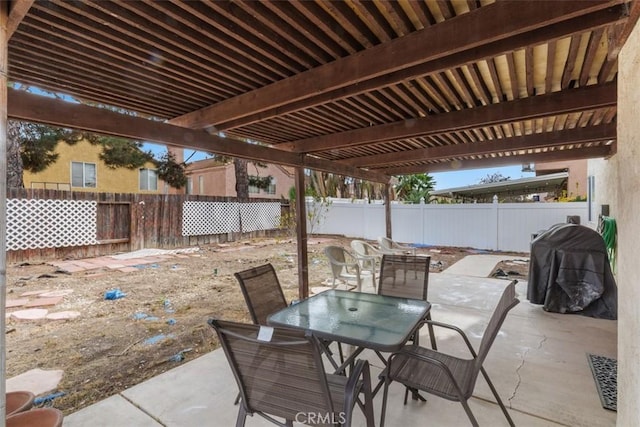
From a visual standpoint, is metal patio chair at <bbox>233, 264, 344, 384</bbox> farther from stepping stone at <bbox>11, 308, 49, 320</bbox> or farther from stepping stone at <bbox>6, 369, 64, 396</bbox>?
stepping stone at <bbox>11, 308, 49, 320</bbox>

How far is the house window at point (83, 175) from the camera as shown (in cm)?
1139

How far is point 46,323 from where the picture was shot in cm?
408

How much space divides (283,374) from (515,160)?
6.09 m

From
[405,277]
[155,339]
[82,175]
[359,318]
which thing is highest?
[82,175]

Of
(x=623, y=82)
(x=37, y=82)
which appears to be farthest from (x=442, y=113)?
(x=37, y=82)

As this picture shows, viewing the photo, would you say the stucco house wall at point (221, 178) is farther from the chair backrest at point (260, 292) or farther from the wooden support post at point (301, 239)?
the chair backrest at point (260, 292)

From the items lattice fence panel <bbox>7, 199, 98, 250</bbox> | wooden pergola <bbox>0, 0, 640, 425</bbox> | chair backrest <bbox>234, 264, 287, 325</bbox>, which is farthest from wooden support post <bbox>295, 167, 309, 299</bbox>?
lattice fence panel <bbox>7, 199, 98, 250</bbox>

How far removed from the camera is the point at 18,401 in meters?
1.85

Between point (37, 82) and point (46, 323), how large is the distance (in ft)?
10.5

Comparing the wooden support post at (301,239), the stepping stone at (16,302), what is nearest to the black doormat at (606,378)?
the wooden support post at (301,239)

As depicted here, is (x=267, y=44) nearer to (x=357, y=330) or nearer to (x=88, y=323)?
(x=357, y=330)

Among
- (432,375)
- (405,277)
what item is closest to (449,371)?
(432,375)

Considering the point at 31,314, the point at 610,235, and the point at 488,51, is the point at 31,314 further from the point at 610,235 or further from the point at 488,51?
the point at 610,235

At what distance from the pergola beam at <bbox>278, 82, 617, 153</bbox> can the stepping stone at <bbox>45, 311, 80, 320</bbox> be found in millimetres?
3889
